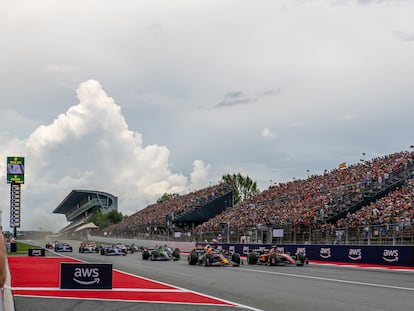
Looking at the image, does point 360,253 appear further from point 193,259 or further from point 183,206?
point 183,206

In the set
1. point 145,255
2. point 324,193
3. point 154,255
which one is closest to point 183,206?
point 324,193

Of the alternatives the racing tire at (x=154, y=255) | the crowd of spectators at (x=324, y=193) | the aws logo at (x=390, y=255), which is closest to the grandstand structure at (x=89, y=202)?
the crowd of spectators at (x=324, y=193)

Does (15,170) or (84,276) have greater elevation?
(15,170)

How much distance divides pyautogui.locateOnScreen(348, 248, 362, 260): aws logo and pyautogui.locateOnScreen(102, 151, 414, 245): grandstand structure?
111cm

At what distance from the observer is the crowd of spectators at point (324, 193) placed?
38812 millimetres

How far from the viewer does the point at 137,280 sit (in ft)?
57.8

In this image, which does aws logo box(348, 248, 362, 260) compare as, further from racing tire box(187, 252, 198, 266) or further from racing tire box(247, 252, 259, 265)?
racing tire box(187, 252, 198, 266)

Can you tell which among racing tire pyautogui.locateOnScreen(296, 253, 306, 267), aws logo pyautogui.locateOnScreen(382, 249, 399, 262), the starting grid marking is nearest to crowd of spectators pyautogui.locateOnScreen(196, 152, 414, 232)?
aws logo pyautogui.locateOnScreen(382, 249, 399, 262)

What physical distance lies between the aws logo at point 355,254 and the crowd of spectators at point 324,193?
354 cm

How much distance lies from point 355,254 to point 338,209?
964 cm

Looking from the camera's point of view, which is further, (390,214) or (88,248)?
(88,248)

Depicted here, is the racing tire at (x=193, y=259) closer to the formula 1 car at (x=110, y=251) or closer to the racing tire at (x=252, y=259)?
the racing tire at (x=252, y=259)

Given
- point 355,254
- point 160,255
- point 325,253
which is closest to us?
point 355,254

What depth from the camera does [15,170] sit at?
192 ft
